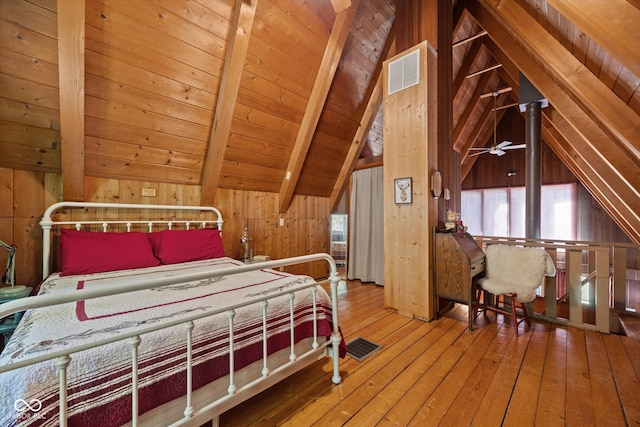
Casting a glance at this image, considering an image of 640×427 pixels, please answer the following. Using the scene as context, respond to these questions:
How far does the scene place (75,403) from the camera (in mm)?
890

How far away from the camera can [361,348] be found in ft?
7.41

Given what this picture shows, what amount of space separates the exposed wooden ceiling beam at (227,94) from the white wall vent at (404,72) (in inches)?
66.2

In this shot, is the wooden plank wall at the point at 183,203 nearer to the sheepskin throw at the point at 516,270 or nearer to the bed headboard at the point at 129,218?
the bed headboard at the point at 129,218

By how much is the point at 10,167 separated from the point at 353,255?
4343 millimetres

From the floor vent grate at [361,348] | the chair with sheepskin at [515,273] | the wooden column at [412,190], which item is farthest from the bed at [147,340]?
the chair with sheepskin at [515,273]

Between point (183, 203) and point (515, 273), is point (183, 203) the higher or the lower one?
the higher one

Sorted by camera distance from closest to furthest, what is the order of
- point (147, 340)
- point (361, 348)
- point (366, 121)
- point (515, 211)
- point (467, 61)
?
point (147, 340), point (361, 348), point (366, 121), point (467, 61), point (515, 211)

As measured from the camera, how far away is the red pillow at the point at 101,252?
2.17 m

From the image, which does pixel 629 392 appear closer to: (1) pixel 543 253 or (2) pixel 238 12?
(1) pixel 543 253

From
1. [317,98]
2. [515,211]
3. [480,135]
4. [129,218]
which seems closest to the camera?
[129,218]

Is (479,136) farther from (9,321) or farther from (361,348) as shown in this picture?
(9,321)

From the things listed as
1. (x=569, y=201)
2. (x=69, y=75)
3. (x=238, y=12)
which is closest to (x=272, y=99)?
(x=238, y=12)

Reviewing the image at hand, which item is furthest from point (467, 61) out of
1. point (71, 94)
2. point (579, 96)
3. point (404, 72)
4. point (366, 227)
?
point (71, 94)

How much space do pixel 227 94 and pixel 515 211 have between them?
784 centimetres
